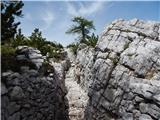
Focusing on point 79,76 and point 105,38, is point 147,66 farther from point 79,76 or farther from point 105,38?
point 79,76

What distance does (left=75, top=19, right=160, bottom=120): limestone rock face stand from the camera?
22.2 m

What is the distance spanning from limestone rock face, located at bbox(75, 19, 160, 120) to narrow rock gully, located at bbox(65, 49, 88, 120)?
1.60m

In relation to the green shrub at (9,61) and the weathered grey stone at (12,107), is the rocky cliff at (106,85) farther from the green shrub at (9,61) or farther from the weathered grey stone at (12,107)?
the green shrub at (9,61)

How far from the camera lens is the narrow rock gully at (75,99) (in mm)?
30359

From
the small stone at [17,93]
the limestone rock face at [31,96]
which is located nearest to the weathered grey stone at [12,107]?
the limestone rock face at [31,96]

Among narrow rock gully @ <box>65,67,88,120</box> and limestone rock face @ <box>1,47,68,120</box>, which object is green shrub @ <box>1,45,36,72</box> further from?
narrow rock gully @ <box>65,67,88,120</box>

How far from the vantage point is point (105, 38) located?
3080 cm

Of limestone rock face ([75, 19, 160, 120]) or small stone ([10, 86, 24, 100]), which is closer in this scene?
limestone rock face ([75, 19, 160, 120])

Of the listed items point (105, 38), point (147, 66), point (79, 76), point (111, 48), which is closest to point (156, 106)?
point (147, 66)

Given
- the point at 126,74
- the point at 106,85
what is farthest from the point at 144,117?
the point at 106,85

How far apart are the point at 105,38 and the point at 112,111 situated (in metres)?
8.41

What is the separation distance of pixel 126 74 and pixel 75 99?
8497 millimetres

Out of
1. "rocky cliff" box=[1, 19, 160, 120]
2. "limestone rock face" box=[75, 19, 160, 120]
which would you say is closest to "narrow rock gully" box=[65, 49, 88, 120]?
"rocky cliff" box=[1, 19, 160, 120]

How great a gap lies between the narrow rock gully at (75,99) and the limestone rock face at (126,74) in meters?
1.60
